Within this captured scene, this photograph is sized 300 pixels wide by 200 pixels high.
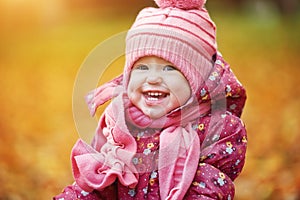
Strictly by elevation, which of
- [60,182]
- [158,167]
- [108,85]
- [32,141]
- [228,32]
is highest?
[228,32]

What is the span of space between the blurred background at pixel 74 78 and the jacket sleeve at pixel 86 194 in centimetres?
106

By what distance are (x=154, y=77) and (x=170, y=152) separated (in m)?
0.20

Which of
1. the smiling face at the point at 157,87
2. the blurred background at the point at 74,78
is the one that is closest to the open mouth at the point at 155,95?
the smiling face at the point at 157,87

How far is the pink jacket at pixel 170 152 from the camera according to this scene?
1.64 meters

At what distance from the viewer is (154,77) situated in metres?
1.66

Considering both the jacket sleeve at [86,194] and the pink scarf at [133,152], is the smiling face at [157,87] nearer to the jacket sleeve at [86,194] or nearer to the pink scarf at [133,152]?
the pink scarf at [133,152]

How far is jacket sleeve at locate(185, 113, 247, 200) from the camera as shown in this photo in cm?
162

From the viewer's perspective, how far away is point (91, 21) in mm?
3924

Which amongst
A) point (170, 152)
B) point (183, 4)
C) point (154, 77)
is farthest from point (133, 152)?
point (183, 4)

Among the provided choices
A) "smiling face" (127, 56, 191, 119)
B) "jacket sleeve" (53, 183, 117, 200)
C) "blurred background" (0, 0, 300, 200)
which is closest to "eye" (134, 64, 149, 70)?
"smiling face" (127, 56, 191, 119)

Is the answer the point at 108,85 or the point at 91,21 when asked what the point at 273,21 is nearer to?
the point at 91,21

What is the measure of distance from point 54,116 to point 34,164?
1.47 ft

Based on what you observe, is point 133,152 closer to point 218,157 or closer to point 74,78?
point 218,157

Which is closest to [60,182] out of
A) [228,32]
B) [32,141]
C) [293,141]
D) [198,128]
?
[32,141]
